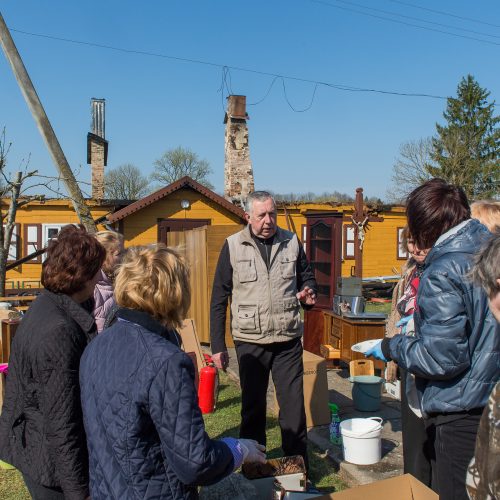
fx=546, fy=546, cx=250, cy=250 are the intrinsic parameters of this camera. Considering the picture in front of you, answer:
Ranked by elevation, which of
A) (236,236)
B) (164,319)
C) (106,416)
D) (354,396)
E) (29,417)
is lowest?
(354,396)

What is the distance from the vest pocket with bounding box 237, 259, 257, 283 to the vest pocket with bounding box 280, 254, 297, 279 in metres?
0.20

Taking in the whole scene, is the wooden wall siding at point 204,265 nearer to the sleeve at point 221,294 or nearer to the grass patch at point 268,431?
the grass patch at point 268,431

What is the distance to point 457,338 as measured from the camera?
2.07 m

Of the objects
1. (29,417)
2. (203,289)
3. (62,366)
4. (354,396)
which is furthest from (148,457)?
(203,289)

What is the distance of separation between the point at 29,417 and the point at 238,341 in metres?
1.93

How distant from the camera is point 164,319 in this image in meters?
1.93

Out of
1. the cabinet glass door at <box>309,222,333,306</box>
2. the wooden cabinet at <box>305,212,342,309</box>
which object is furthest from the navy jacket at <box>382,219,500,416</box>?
the cabinet glass door at <box>309,222,333,306</box>

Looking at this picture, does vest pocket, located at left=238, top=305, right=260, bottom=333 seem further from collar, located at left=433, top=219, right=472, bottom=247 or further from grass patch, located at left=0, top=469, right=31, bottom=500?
grass patch, located at left=0, top=469, right=31, bottom=500

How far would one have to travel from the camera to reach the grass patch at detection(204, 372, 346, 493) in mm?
4059

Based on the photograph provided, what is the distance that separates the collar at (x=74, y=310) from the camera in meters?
2.28

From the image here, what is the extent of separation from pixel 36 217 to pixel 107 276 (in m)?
13.9

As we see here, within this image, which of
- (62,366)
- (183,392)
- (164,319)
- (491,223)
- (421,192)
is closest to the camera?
(183,392)

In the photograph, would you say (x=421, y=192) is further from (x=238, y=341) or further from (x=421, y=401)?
(x=238, y=341)

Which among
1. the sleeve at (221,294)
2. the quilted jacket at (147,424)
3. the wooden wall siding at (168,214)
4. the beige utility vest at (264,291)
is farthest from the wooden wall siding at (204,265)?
the quilted jacket at (147,424)
